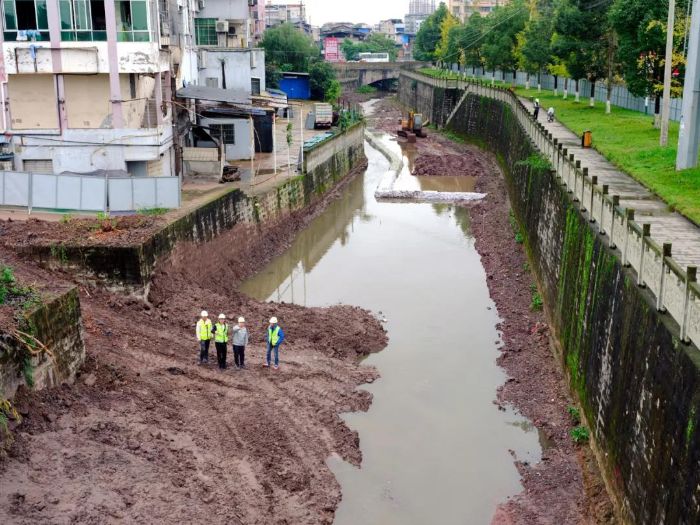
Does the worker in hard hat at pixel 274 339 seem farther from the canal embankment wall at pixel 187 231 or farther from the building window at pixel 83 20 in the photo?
the building window at pixel 83 20

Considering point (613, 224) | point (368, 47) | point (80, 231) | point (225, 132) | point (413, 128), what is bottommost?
point (413, 128)

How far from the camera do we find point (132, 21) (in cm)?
2909

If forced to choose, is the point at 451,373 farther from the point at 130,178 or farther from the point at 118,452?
the point at 130,178

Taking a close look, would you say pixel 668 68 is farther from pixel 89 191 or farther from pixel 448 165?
pixel 448 165

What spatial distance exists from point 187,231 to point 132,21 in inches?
355

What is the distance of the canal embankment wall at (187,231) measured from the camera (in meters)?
21.7

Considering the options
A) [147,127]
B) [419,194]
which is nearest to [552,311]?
[147,127]

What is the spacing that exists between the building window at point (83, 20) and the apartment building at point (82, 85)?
3 cm

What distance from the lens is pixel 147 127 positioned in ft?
99.7

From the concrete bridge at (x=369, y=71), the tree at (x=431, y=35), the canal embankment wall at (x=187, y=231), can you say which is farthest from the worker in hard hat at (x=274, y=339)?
the tree at (x=431, y=35)

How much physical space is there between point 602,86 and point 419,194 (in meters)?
17.3

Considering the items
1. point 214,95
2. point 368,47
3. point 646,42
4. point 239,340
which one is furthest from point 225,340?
point 368,47

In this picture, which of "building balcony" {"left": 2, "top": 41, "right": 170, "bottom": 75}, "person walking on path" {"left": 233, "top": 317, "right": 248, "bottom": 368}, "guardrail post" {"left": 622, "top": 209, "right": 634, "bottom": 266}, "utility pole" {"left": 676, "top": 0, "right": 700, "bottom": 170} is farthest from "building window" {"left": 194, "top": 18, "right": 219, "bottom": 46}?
"guardrail post" {"left": 622, "top": 209, "right": 634, "bottom": 266}

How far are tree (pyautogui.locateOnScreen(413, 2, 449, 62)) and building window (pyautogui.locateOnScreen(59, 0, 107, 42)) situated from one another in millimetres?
98399
